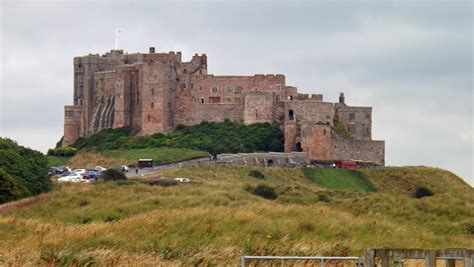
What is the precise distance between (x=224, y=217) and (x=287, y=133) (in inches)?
1997

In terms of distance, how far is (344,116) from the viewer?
288 ft

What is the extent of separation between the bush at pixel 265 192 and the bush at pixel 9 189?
11.8 meters

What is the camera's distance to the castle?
83.6 m

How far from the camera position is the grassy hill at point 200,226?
85.7 ft

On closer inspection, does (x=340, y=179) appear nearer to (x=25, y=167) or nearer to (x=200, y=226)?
(x=25, y=167)

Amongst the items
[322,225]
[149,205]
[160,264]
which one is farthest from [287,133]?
[160,264]

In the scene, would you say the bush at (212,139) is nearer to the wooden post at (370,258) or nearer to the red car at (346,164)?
the red car at (346,164)

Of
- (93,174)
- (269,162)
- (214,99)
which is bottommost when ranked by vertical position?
(93,174)

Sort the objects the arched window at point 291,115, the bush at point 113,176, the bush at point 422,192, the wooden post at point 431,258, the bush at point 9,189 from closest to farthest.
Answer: the wooden post at point 431,258, the bush at point 9,189, the bush at point 113,176, the bush at point 422,192, the arched window at point 291,115

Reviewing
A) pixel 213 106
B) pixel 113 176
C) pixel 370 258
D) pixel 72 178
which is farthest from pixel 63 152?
pixel 370 258

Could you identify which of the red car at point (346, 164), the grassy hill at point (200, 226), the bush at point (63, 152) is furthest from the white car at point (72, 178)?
the red car at point (346, 164)

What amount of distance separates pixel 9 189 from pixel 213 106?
38879mm

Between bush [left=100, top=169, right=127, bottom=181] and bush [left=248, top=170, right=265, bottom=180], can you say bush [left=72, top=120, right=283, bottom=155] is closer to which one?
bush [left=248, top=170, right=265, bottom=180]

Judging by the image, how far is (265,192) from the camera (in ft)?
192
